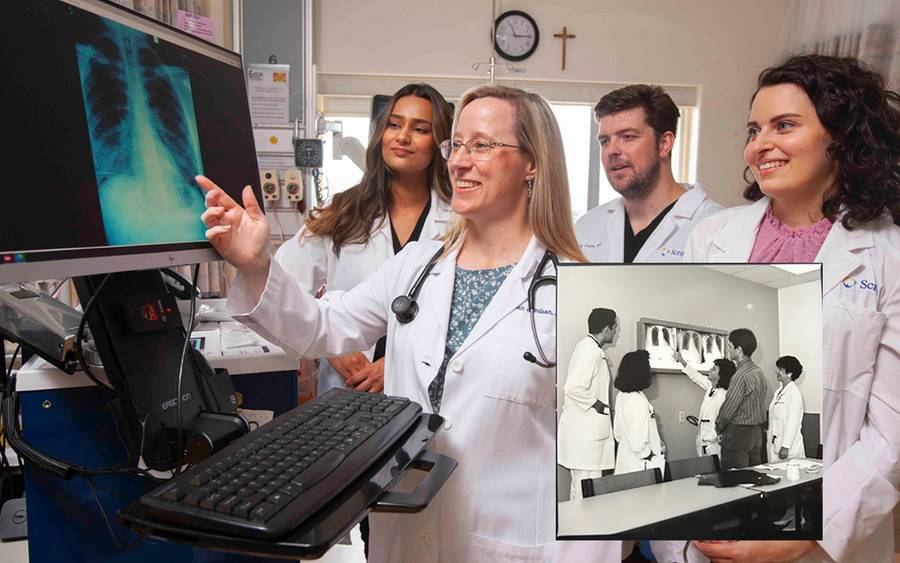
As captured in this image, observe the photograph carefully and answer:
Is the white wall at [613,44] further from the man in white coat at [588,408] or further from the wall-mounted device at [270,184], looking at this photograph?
the man in white coat at [588,408]

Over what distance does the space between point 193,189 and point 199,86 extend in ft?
0.51

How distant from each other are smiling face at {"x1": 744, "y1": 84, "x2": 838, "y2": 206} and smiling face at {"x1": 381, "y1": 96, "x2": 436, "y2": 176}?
0.98 m

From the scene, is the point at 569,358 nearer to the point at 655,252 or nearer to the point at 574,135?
the point at 655,252

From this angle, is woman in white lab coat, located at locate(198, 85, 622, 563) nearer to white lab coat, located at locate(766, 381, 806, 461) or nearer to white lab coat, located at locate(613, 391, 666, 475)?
white lab coat, located at locate(613, 391, 666, 475)

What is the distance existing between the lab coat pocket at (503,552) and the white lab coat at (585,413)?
0.92 feet

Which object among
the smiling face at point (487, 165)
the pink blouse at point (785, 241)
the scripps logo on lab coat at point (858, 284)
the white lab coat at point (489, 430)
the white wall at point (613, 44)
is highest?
the white wall at point (613, 44)

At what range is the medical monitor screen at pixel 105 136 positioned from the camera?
71 centimetres

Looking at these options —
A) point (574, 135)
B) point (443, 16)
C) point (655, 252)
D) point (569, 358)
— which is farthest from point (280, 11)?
point (569, 358)

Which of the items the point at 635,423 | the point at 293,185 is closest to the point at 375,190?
the point at 635,423

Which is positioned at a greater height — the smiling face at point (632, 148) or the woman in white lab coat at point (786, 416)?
the smiling face at point (632, 148)

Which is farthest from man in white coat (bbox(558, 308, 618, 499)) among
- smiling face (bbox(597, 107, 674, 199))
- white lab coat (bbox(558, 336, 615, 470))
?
smiling face (bbox(597, 107, 674, 199))

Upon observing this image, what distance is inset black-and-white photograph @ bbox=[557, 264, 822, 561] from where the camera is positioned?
3.16 feet

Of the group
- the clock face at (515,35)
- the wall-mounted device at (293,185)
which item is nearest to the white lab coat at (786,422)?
the wall-mounted device at (293,185)

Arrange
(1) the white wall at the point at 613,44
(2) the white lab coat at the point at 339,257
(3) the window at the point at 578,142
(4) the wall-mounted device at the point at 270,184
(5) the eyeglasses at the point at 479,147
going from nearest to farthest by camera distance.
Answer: (5) the eyeglasses at the point at 479,147, (2) the white lab coat at the point at 339,257, (4) the wall-mounted device at the point at 270,184, (1) the white wall at the point at 613,44, (3) the window at the point at 578,142
